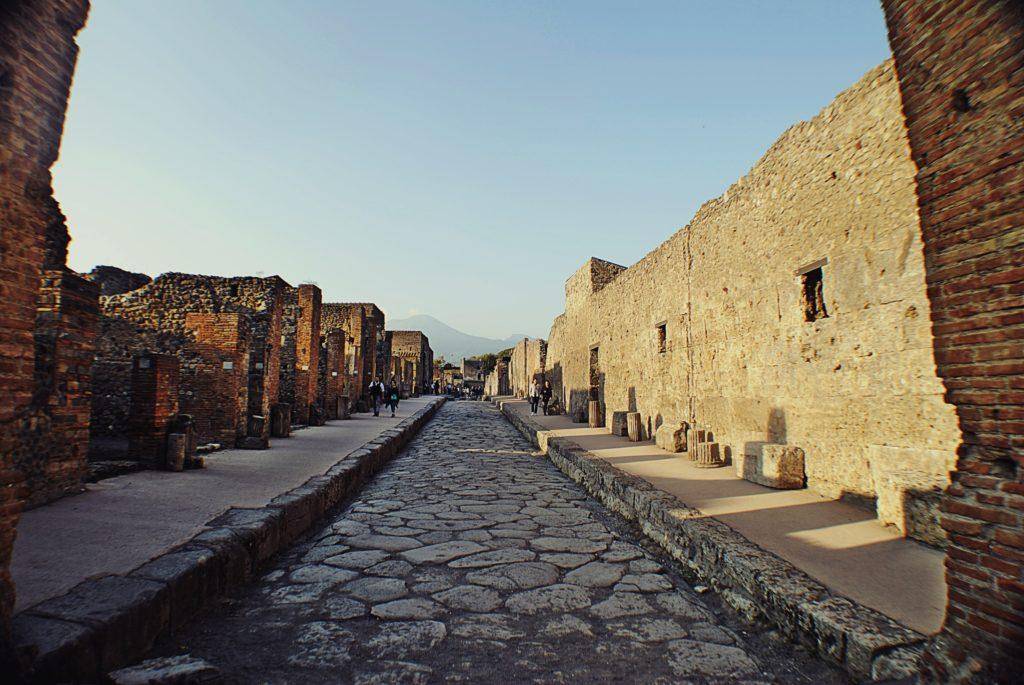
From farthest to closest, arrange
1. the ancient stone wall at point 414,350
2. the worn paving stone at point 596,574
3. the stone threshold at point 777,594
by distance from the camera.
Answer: the ancient stone wall at point 414,350 < the worn paving stone at point 596,574 < the stone threshold at point 777,594

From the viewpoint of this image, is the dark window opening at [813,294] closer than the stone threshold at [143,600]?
No

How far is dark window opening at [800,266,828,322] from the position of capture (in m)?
5.81

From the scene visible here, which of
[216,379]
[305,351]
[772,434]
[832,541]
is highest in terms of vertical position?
[305,351]

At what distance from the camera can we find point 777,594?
2.76 metres

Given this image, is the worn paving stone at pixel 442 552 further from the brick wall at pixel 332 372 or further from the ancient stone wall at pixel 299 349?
the brick wall at pixel 332 372

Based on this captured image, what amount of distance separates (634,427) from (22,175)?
32.7ft

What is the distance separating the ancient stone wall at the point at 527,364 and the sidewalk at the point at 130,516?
15.5 m

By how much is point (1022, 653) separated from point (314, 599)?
3275 mm

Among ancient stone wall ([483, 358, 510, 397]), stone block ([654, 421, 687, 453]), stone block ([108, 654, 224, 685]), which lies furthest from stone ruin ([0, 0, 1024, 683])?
ancient stone wall ([483, 358, 510, 397])

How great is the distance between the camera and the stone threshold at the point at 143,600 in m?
2.05

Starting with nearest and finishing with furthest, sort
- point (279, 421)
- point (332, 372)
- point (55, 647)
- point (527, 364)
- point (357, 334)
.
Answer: point (55, 647), point (279, 421), point (332, 372), point (357, 334), point (527, 364)

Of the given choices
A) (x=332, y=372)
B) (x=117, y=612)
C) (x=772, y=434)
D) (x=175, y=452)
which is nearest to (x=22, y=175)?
(x=117, y=612)

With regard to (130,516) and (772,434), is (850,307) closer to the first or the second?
(772,434)

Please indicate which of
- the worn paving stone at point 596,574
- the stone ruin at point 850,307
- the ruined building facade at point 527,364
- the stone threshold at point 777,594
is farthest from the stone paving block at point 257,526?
the ruined building facade at point 527,364
